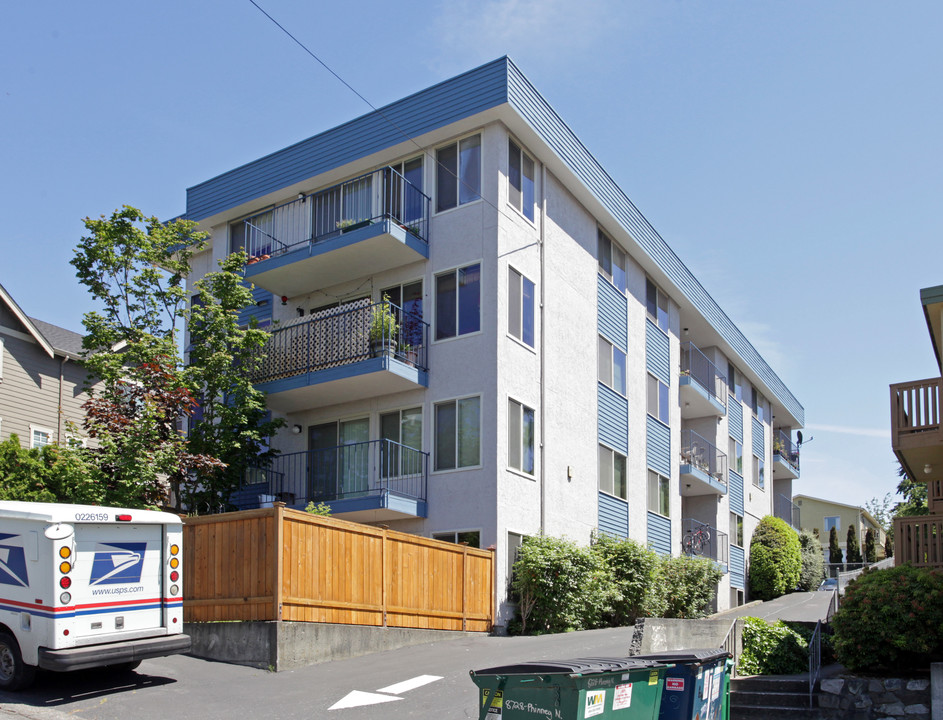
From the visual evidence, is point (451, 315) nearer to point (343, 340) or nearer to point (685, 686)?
point (343, 340)

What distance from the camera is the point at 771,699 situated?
13.1 m

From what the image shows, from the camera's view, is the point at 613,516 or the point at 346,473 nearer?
the point at 346,473

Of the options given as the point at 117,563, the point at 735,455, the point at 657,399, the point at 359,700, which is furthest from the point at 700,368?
the point at 117,563

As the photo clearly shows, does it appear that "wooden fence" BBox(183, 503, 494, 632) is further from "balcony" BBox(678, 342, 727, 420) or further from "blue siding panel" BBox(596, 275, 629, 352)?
"balcony" BBox(678, 342, 727, 420)

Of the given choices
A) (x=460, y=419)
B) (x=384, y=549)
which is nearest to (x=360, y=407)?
(x=460, y=419)

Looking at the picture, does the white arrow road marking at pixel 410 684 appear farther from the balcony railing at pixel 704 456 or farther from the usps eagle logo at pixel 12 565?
the balcony railing at pixel 704 456

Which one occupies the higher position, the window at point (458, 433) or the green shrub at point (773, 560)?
the window at point (458, 433)

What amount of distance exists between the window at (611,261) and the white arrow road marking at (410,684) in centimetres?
1402

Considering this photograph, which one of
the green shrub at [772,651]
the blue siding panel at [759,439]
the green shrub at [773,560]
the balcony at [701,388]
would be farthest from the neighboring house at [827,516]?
the green shrub at [772,651]

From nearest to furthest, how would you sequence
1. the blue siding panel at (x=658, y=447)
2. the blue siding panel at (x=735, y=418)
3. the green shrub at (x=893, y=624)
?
the green shrub at (x=893, y=624), the blue siding panel at (x=658, y=447), the blue siding panel at (x=735, y=418)

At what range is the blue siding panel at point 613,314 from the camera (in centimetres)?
2501

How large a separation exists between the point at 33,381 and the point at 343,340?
10003 mm

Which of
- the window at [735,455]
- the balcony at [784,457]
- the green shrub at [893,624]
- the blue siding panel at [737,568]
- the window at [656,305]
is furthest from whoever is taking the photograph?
the balcony at [784,457]

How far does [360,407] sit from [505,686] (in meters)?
13.6
